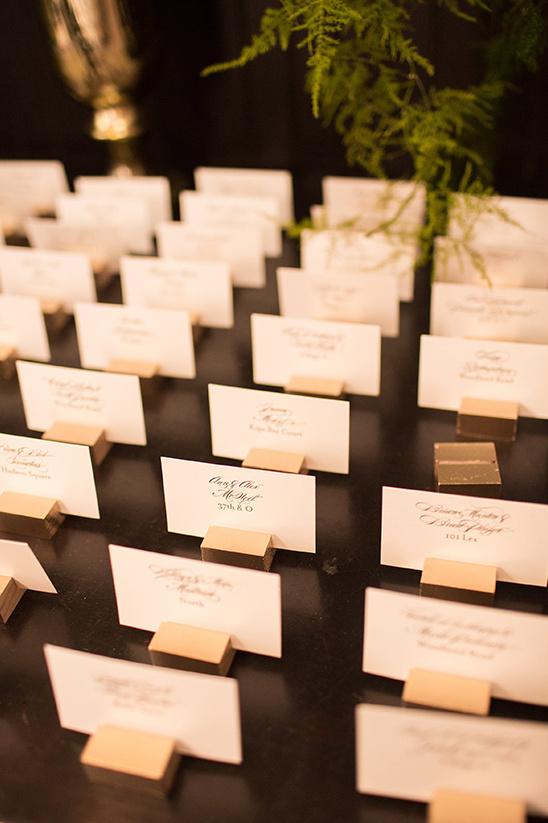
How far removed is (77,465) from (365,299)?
0.76m

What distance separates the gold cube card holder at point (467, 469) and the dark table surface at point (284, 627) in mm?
68

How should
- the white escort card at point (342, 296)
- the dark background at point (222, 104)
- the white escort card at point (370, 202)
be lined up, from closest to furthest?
the white escort card at point (342, 296), the white escort card at point (370, 202), the dark background at point (222, 104)

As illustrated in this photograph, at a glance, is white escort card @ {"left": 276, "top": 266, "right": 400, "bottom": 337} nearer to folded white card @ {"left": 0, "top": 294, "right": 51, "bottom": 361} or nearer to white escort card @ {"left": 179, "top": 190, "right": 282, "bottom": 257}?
white escort card @ {"left": 179, "top": 190, "right": 282, "bottom": 257}

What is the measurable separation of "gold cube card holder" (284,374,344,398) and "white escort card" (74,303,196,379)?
0.24 metres

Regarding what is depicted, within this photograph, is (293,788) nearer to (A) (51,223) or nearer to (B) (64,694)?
(B) (64,694)

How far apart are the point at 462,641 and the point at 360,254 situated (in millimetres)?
1093

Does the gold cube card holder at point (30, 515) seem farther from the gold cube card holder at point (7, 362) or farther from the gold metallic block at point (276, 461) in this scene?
the gold cube card holder at point (7, 362)

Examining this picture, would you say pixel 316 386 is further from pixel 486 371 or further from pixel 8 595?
pixel 8 595

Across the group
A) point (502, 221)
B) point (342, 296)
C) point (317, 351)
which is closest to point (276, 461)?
point (317, 351)

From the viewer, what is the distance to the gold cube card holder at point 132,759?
0.94 metres

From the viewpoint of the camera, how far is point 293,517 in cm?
120

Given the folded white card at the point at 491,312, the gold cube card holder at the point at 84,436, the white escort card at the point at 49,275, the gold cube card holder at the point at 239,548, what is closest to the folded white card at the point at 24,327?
the white escort card at the point at 49,275

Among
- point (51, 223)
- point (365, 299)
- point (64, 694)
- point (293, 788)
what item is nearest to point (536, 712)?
point (293, 788)

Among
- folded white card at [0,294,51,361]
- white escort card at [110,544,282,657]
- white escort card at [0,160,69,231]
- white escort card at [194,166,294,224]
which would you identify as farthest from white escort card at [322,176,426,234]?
white escort card at [110,544,282,657]
